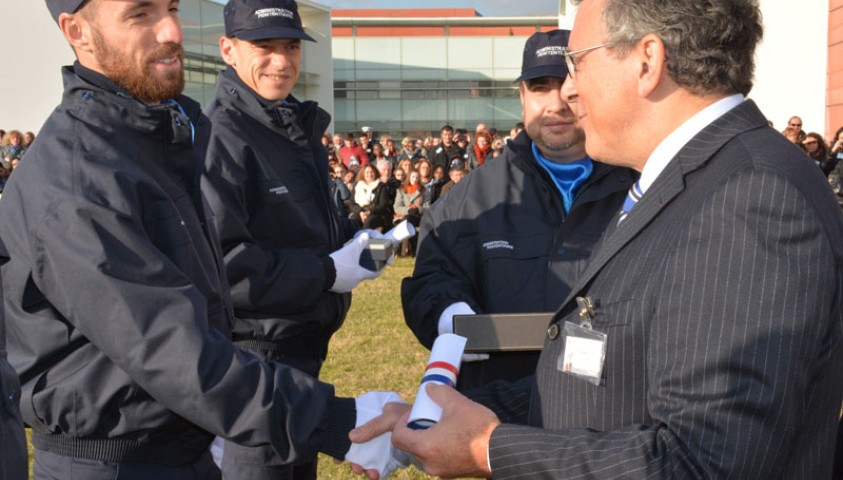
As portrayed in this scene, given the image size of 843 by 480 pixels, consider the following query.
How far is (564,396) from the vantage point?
1.96 m

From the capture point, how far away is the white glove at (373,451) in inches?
102

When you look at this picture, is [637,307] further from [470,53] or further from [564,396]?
[470,53]

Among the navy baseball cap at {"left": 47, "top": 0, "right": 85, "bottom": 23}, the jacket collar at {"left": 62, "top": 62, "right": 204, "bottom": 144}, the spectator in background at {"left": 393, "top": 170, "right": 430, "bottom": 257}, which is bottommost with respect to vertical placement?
the spectator in background at {"left": 393, "top": 170, "right": 430, "bottom": 257}

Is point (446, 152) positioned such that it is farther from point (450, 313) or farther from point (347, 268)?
point (450, 313)

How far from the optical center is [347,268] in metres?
3.93

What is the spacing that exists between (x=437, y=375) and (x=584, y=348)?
2.01 feet

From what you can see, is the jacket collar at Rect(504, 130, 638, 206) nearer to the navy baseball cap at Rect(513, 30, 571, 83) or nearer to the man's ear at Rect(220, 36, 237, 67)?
the navy baseball cap at Rect(513, 30, 571, 83)

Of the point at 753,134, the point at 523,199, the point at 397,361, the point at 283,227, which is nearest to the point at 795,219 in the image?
the point at 753,134

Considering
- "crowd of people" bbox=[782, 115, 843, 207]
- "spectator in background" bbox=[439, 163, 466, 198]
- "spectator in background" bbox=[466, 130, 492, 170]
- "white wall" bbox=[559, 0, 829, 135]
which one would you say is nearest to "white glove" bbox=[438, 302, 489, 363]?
"crowd of people" bbox=[782, 115, 843, 207]

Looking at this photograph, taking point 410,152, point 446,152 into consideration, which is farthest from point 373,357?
point 410,152

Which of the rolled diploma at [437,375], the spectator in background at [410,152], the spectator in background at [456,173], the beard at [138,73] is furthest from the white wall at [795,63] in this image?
the beard at [138,73]

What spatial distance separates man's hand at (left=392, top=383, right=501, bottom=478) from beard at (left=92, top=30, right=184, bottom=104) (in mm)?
1215

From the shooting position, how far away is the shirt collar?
6.14 feet

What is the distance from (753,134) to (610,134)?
0.36 meters
